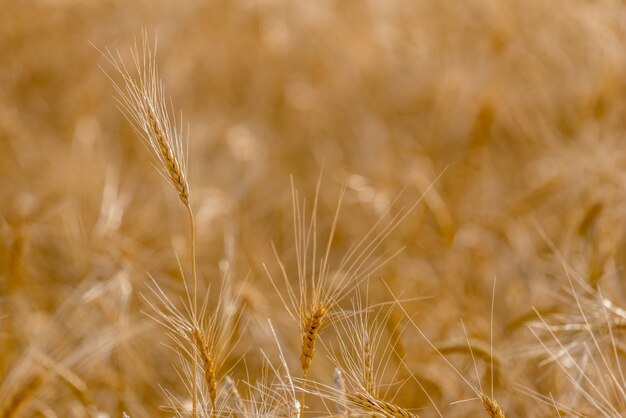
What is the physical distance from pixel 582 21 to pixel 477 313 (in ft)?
3.41

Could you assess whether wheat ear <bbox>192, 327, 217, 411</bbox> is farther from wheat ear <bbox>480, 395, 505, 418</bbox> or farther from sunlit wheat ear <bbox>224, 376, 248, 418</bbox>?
wheat ear <bbox>480, 395, 505, 418</bbox>

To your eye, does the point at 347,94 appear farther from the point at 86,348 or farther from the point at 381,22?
the point at 86,348

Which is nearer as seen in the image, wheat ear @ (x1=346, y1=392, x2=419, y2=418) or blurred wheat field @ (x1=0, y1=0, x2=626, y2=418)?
wheat ear @ (x1=346, y1=392, x2=419, y2=418)

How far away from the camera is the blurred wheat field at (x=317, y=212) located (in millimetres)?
1039

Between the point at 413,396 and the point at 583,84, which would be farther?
the point at 583,84

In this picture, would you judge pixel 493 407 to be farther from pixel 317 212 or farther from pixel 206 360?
pixel 317 212

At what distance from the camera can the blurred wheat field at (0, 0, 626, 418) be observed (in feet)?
3.41

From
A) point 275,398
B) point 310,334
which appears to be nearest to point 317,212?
point 275,398

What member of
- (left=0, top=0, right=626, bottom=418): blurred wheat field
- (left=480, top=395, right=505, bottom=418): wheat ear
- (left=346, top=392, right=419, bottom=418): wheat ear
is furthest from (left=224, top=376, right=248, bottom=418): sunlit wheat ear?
(left=480, top=395, right=505, bottom=418): wheat ear

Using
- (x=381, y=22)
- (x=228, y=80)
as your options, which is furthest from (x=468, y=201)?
(x=228, y=80)

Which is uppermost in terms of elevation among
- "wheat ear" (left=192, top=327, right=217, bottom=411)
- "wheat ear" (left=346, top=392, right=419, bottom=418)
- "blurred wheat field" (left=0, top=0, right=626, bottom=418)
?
"wheat ear" (left=192, top=327, right=217, bottom=411)

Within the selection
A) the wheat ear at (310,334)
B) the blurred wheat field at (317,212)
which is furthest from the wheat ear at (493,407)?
the wheat ear at (310,334)

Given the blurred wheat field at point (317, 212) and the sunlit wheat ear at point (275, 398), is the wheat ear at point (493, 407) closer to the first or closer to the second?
the blurred wheat field at point (317, 212)

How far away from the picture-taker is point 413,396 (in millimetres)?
1305
